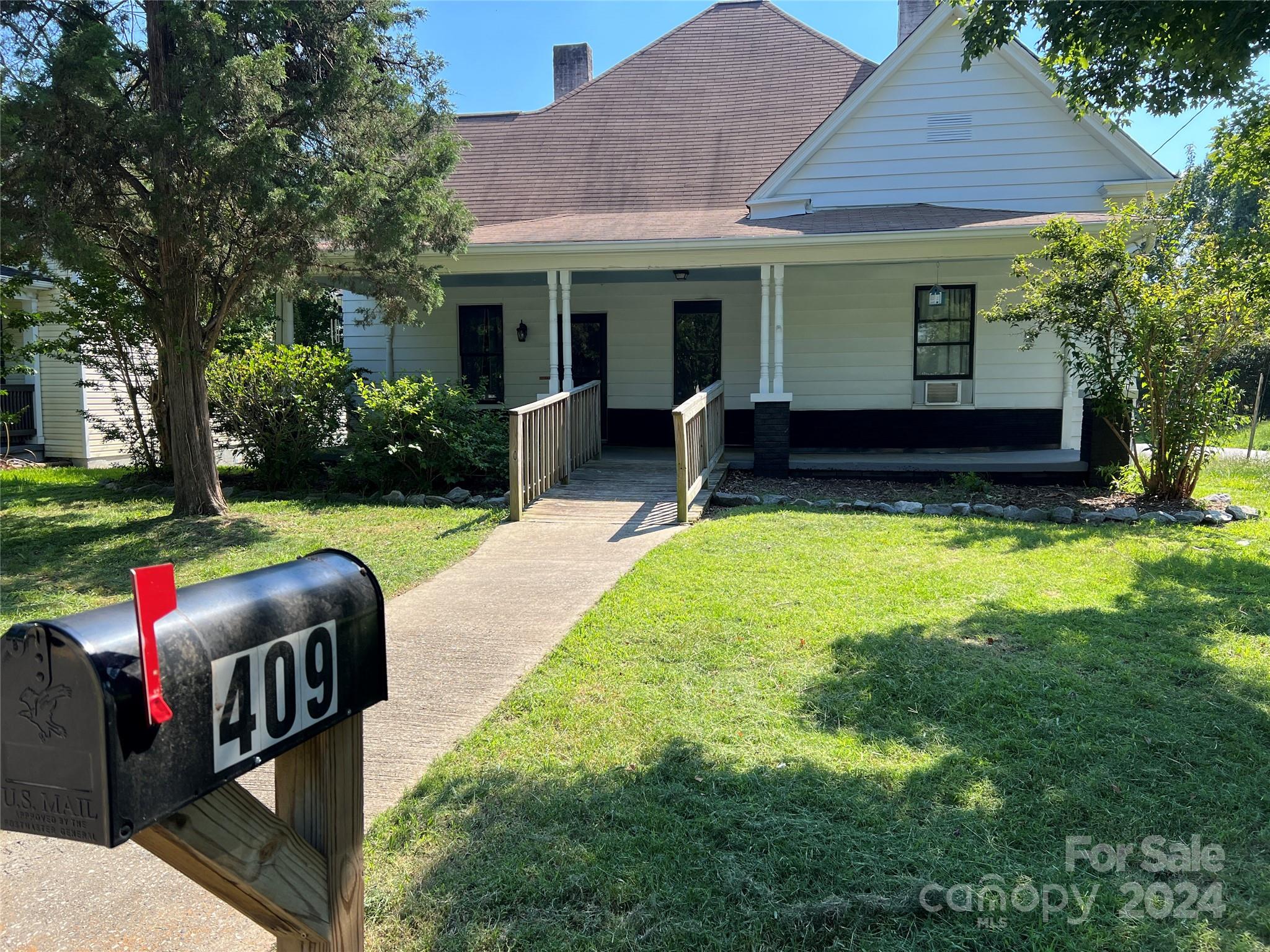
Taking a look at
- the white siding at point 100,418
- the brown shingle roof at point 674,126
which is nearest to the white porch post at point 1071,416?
the brown shingle roof at point 674,126

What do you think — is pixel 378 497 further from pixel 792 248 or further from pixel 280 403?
pixel 792 248

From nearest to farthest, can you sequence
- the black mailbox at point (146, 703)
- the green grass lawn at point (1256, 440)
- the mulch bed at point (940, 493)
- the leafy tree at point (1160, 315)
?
the black mailbox at point (146, 703) < the leafy tree at point (1160, 315) < the mulch bed at point (940, 493) < the green grass lawn at point (1256, 440)

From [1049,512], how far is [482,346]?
31.2 feet

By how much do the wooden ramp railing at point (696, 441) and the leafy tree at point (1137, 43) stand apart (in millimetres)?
4418

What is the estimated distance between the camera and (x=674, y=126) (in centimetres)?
1554

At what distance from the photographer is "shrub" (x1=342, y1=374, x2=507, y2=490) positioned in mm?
10570

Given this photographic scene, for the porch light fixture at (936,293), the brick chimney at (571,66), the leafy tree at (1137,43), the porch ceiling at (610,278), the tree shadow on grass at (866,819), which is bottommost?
the tree shadow on grass at (866,819)

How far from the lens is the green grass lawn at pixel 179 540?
6.86 metres

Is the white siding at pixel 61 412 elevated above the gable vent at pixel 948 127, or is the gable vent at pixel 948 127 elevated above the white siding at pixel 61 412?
the gable vent at pixel 948 127

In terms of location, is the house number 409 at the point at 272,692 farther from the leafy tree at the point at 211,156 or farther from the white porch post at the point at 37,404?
the white porch post at the point at 37,404

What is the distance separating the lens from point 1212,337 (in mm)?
8953

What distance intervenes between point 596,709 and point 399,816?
1160 millimetres

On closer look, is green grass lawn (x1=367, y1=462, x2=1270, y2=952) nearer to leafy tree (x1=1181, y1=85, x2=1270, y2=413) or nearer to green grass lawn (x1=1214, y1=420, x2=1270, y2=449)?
leafy tree (x1=1181, y1=85, x2=1270, y2=413)

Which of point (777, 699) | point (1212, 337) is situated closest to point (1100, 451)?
point (1212, 337)
